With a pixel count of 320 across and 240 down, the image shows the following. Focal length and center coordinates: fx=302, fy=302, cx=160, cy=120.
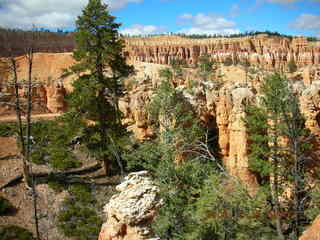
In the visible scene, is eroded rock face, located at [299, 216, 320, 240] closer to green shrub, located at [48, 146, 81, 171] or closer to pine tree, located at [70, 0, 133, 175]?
pine tree, located at [70, 0, 133, 175]

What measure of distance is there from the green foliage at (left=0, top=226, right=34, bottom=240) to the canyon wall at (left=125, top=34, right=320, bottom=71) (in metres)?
103

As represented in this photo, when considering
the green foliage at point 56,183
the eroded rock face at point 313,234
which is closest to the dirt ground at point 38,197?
the green foliage at point 56,183

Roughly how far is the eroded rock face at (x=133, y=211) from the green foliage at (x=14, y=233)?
8.28 m

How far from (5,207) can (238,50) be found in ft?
442

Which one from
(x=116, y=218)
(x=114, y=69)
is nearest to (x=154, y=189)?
(x=116, y=218)

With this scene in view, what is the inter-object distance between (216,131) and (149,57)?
101 meters

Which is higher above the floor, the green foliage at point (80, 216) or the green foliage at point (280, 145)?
the green foliage at point (280, 145)

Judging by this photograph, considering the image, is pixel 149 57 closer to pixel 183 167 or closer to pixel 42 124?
pixel 42 124

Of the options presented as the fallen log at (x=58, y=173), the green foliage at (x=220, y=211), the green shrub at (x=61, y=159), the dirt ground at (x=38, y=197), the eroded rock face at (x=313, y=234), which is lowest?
the dirt ground at (x=38, y=197)

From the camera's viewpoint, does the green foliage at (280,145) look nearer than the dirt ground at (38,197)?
Yes

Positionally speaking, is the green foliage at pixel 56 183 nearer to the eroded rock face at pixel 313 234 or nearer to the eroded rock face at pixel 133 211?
the eroded rock face at pixel 133 211

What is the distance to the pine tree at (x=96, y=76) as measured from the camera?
1784 cm

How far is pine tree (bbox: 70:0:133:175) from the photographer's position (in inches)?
703

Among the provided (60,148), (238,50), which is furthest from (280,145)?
(238,50)
